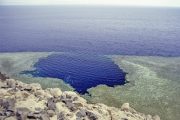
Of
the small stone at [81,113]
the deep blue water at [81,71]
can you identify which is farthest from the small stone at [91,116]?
the deep blue water at [81,71]

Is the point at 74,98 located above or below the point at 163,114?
above

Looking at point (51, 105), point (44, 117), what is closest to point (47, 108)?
point (51, 105)

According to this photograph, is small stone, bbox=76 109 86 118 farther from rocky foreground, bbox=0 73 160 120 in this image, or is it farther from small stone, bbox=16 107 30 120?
small stone, bbox=16 107 30 120

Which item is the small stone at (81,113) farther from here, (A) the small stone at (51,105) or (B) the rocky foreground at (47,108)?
(A) the small stone at (51,105)

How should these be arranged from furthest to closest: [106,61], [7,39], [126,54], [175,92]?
[7,39] → [126,54] → [106,61] → [175,92]

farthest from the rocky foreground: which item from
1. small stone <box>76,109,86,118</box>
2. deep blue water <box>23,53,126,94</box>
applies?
deep blue water <box>23,53,126,94</box>

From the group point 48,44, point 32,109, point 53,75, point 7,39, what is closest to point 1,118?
point 32,109

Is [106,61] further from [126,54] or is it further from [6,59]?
[6,59]
